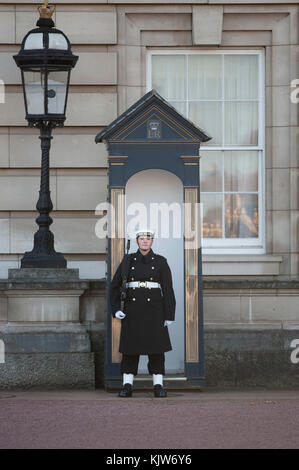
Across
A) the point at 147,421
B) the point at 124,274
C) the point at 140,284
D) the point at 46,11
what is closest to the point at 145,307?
the point at 140,284

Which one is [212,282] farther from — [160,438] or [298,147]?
[160,438]

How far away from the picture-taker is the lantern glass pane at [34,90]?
11297 mm

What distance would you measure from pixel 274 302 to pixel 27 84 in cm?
344

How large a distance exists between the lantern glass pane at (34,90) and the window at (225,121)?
69.2 inches

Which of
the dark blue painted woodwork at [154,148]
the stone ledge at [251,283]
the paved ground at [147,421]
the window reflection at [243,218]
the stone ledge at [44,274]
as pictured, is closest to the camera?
the paved ground at [147,421]

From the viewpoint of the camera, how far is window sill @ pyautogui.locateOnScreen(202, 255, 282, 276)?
490 inches

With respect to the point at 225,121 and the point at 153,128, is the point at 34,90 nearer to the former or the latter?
the point at 153,128

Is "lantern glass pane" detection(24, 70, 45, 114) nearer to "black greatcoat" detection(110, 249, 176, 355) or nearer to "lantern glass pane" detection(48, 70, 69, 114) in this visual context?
"lantern glass pane" detection(48, 70, 69, 114)

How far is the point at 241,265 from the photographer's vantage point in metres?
12.5

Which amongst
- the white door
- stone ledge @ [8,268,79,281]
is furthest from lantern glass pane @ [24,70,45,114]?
stone ledge @ [8,268,79,281]

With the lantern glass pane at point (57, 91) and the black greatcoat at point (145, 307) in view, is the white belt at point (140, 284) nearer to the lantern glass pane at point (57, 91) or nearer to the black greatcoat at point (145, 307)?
the black greatcoat at point (145, 307)

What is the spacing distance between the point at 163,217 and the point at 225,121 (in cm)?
168

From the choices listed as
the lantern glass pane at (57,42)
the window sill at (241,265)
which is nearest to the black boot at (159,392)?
the window sill at (241,265)

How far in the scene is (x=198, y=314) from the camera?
36.7 ft
